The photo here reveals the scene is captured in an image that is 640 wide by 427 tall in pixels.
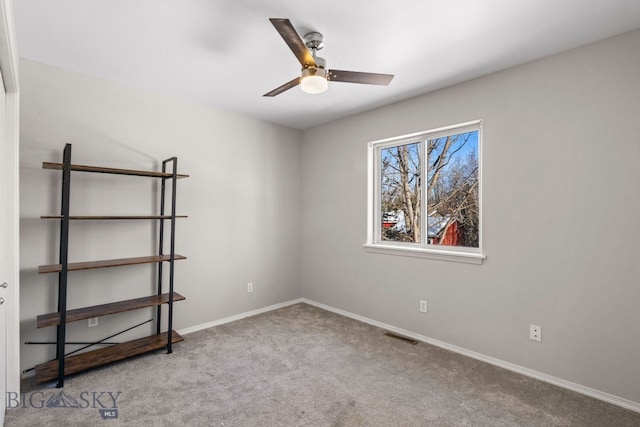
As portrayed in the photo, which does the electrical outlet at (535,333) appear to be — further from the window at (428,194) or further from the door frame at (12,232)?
the door frame at (12,232)

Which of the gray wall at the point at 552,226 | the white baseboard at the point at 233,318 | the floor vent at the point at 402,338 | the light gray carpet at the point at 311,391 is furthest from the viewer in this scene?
the white baseboard at the point at 233,318

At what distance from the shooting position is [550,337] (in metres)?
2.42

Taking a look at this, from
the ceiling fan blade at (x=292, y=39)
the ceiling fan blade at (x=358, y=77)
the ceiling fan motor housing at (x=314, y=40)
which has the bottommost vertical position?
→ the ceiling fan blade at (x=358, y=77)

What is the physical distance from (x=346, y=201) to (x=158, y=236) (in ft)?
6.82

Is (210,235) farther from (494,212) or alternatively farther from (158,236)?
(494,212)

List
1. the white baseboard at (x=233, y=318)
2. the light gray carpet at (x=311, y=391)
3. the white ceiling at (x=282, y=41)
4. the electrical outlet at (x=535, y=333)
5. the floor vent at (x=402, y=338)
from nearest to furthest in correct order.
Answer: the white ceiling at (x=282, y=41) < the light gray carpet at (x=311, y=391) < the electrical outlet at (x=535, y=333) < the floor vent at (x=402, y=338) < the white baseboard at (x=233, y=318)

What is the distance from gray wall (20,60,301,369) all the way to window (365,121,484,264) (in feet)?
4.10

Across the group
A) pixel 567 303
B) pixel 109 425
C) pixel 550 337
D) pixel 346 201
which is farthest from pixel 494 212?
pixel 109 425

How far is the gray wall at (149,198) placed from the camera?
252 centimetres

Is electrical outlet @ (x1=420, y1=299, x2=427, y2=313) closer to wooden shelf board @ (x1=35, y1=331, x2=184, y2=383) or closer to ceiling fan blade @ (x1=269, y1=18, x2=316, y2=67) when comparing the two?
wooden shelf board @ (x1=35, y1=331, x2=184, y2=383)

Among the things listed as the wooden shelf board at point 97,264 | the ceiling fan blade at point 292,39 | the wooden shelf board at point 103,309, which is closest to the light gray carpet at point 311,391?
the wooden shelf board at point 103,309

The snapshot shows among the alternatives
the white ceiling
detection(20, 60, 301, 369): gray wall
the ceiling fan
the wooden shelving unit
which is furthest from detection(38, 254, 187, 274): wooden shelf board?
Result: the ceiling fan

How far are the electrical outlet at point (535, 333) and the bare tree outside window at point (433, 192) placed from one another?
2.54ft

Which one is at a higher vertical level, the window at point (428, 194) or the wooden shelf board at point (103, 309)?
the window at point (428, 194)
